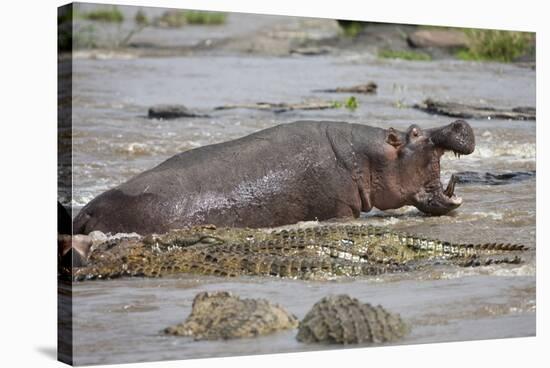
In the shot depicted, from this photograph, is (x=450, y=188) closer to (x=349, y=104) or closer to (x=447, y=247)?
(x=447, y=247)

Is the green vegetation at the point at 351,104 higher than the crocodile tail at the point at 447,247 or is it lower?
higher

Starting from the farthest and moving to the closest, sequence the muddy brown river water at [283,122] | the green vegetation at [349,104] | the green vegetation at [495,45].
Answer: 1. the green vegetation at [495,45]
2. the green vegetation at [349,104]
3. the muddy brown river water at [283,122]

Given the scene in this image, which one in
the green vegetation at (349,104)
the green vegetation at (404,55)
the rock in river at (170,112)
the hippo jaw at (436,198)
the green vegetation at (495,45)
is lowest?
the hippo jaw at (436,198)

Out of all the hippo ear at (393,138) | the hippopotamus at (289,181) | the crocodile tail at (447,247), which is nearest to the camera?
the hippopotamus at (289,181)

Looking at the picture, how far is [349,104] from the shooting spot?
34.0ft

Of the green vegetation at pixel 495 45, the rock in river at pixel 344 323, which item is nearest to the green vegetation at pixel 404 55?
the green vegetation at pixel 495 45

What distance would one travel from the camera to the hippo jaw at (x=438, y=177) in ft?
34.5

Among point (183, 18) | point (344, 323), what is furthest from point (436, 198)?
point (183, 18)

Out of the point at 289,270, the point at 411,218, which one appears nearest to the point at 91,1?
the point at 289,270

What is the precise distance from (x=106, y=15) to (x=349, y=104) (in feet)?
7.85

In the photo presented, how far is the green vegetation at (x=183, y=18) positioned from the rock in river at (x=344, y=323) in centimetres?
250

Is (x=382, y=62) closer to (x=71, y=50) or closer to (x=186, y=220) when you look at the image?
(x=186, y=220)

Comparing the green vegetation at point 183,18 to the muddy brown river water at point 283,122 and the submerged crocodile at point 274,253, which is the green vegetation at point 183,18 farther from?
the submerged crocodile at point 274,253

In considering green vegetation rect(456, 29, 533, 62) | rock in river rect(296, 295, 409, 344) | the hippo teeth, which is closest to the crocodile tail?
the hippo teeth
